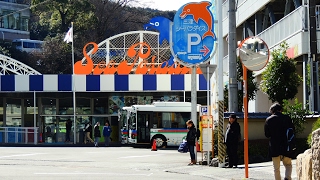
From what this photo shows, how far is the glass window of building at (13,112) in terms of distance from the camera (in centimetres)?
4947

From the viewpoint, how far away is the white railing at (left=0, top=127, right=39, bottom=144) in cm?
4516

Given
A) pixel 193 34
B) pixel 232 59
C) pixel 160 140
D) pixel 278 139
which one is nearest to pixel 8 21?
pixel 160 140

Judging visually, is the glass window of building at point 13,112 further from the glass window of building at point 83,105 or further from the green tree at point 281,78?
the green tree at point 281,78

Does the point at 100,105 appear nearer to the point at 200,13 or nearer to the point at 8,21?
the point at 200,13

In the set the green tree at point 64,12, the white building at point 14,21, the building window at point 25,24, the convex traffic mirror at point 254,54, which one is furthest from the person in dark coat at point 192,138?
the building window at point 25,24

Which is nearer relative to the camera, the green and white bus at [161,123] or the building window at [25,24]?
the green and white bus at [161,123]

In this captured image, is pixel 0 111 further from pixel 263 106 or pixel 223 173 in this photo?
pixel 223 173

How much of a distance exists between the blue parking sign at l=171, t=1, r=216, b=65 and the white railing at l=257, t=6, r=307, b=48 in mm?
5060

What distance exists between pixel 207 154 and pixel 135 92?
23548mm

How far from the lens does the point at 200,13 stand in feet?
83.8

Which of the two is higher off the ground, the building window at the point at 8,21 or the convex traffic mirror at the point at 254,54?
the building window at the point at 8,21

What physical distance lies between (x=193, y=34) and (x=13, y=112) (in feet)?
87.9

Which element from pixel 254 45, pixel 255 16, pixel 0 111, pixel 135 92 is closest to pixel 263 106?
pixel 255 16

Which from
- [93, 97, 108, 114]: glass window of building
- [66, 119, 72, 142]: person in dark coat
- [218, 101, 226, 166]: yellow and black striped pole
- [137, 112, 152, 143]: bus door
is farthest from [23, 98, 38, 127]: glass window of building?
[218, 101, 226, 166]: yellow and black striped pole
